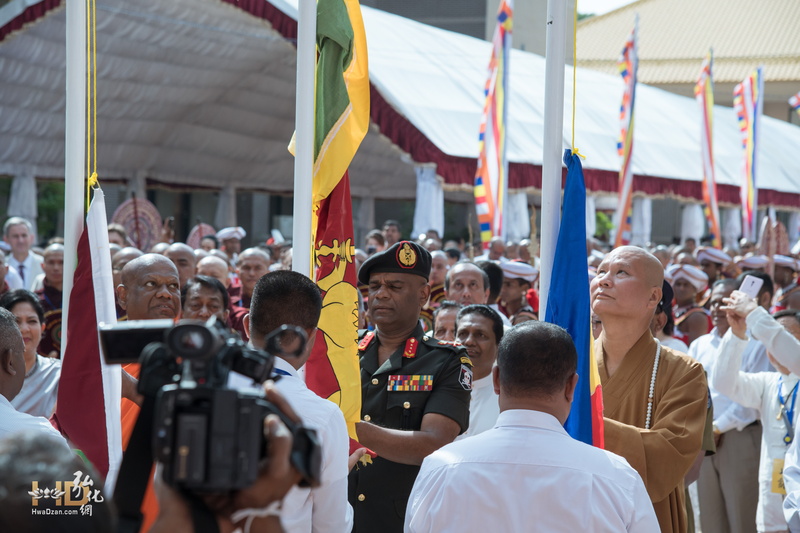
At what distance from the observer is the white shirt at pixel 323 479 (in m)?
2.75

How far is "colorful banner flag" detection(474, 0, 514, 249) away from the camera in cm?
1229

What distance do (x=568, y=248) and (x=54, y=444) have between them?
2.48 m

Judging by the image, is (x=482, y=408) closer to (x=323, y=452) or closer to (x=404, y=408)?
(x=404, y=408)

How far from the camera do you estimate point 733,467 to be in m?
6.12

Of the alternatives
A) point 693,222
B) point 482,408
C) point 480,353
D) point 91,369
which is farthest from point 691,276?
point 693,222

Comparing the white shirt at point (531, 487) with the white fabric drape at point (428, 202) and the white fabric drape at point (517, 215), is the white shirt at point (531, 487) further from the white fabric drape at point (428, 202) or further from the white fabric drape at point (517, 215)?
the white fabric drape at point (517, 215)

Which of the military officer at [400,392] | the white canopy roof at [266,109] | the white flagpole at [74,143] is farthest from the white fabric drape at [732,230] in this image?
the white flagpole at [74,143]

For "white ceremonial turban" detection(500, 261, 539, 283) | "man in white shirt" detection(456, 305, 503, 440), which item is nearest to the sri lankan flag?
"man in white shirt" detection(456, 305, 503, 440)

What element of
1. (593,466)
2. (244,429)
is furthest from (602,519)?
(244,429)

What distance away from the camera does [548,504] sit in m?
2.61

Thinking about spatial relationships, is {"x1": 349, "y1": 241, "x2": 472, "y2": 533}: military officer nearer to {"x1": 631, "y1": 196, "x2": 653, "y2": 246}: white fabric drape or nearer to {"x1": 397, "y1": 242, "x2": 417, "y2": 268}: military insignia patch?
{"x1": 397, "y1": 242, "x2": 417, "y2": 268}: military insignia patch

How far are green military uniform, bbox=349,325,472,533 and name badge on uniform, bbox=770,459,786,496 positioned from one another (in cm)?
236

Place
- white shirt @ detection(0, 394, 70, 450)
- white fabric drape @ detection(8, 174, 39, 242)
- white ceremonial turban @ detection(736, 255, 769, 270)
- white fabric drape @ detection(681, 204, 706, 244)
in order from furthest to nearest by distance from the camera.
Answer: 1. white fabric drape @ detection(681, 204, 706, 244)
2. white fabric drape @ detection(8, 174, 39, 242)
3. white ceremonial turban @ detection(736, 255, 769, 270)
4. white shirt @ detection(0, 394, 70, 450)

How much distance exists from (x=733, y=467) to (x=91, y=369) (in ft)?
13.5
